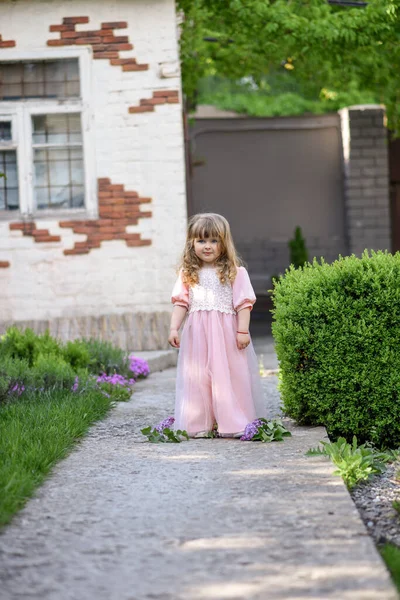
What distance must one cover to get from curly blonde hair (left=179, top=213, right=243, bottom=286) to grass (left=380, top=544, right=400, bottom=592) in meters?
2.45

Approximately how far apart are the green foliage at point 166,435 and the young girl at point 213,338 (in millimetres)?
126

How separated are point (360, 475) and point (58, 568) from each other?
1.81 m

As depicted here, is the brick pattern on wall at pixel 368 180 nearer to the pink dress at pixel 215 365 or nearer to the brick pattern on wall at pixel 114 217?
the brick pattern on wall at pixel 114 217

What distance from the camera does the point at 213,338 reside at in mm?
5387

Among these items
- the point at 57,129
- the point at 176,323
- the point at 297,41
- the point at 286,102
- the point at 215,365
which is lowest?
the point at 215,365

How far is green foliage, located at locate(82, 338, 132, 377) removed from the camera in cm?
789

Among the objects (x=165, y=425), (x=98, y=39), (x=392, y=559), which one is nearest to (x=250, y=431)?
(x=165, y=425)

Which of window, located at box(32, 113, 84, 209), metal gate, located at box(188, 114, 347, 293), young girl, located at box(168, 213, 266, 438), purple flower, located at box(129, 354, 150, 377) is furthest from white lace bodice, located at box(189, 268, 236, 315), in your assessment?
metal gate, located at box(188, 114, 347, 293)

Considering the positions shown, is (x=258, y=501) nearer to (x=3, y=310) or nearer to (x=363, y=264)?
(x=363, y=264)

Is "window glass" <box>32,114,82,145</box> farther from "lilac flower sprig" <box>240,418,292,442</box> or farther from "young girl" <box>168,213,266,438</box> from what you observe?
"lilac flower sprig" <box>240,418,292,442</box>

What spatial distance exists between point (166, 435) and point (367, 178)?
13.3m

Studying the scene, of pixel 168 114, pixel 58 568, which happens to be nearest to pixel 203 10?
pixel 168 114

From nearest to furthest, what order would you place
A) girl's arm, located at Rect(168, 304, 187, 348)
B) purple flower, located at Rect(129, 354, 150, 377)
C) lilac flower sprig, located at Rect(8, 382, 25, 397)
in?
girl's arm, located at Rect(168, 304, 187, 348) < lilac flower sprig, located at Rect(8, 382, 25, 397) < purple flower, located at Rect(129, 354, 150, 377)

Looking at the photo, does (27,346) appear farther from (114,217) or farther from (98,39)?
(98,39)
